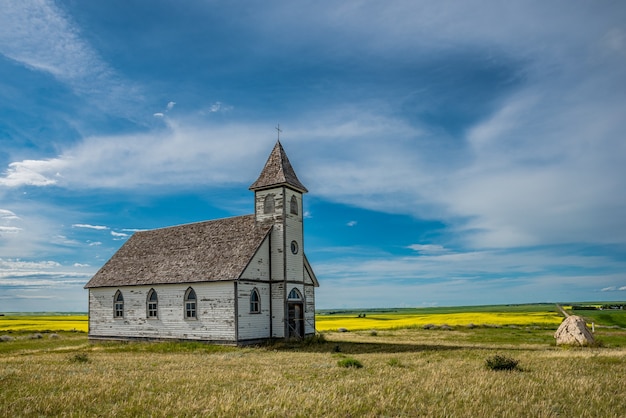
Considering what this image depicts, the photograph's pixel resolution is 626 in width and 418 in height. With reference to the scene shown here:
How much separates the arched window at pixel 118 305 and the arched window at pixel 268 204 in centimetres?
1191

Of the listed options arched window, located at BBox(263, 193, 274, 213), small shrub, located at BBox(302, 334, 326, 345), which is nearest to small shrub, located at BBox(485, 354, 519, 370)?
small shrub, located at BBox(302, 334, 326, 345)

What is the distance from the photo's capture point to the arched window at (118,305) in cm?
3569

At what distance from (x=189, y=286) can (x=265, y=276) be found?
15.1ft

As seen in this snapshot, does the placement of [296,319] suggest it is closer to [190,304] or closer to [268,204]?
[190,304]

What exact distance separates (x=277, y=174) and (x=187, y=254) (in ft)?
26.4

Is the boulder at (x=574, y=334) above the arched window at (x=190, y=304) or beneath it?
beneath

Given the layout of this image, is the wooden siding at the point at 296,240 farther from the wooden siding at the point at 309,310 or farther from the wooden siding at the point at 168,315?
the wooden siding at the point at 168,315

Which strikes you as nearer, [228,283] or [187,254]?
[228,283]

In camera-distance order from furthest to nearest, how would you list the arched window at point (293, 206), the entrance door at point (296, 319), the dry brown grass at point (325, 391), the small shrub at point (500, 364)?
the arched window at point (293, 206) < the entrance door at point (296, 319) < the small shrub at point (500, 364) < the dry brown grass at point (325, 391)

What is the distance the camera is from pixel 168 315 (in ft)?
106

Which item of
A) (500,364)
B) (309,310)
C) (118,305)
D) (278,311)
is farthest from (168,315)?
(500,364)

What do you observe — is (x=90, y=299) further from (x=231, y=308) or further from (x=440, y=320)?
(x=440, y=320)

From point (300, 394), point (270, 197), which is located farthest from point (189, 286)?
point (300, 394)

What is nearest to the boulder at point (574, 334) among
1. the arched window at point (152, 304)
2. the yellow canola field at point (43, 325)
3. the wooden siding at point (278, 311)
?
the wooden siding at point (278, 311)
